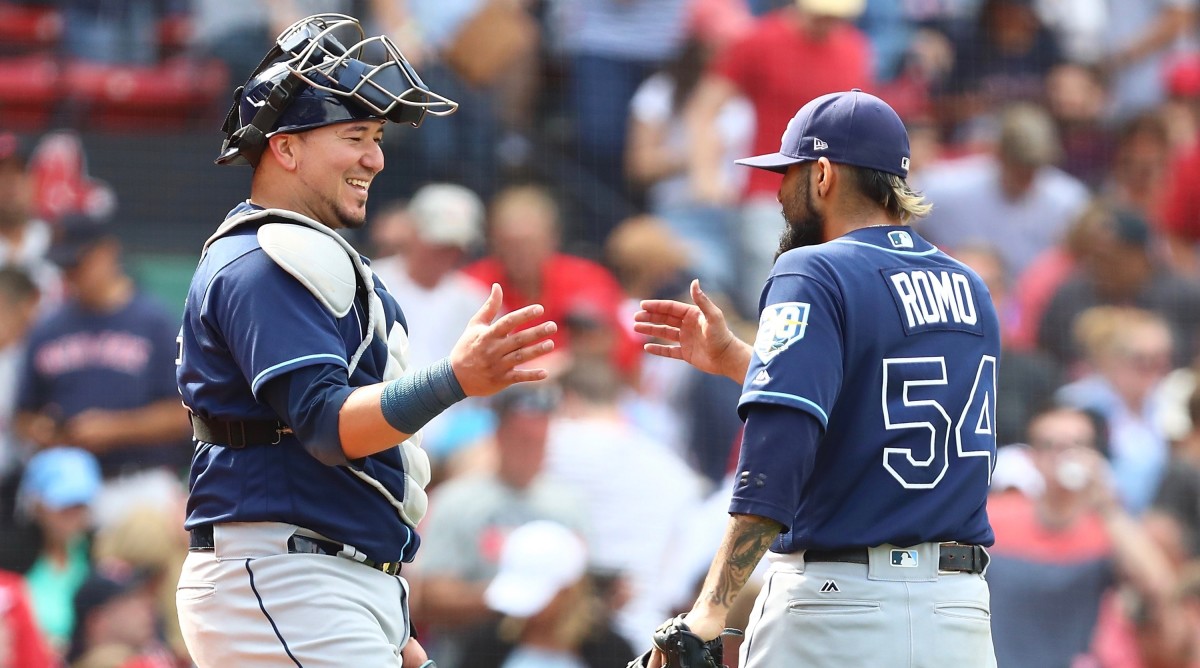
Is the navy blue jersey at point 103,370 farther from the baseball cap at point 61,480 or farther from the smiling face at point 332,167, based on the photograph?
the smiling face at point 332,167

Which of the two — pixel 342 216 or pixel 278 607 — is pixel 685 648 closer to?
pixel 278 607

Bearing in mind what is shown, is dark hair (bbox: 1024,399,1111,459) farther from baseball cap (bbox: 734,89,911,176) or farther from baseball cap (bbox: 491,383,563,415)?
baseball cap (bbox: 734,89,911,176)

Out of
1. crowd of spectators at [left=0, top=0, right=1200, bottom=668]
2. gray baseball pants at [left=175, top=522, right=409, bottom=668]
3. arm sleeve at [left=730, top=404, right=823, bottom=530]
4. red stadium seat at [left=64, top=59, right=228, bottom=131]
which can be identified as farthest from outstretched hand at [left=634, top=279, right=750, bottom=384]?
red stadium seat at [left=64, top=59, right=228, bottom=131]

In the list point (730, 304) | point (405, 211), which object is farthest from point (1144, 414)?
point (405, 211)

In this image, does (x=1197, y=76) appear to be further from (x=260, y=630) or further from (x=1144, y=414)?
(x=260, y=630)

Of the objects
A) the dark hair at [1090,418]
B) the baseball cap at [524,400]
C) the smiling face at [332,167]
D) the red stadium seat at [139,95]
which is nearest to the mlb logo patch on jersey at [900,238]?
the smiling face at [332,167]

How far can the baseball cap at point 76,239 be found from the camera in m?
7.59

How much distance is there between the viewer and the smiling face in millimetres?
3244

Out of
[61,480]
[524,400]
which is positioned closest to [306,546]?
[524,400]

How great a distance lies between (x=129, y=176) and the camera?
8.78m

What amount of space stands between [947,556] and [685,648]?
0.60m

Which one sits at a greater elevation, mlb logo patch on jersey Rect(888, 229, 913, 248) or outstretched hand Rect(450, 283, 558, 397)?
mlb logo patch on jersey Rect(888, 229, 913, 248)

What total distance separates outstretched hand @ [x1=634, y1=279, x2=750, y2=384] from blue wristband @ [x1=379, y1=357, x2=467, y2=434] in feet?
2.24

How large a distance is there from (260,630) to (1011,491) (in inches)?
191
